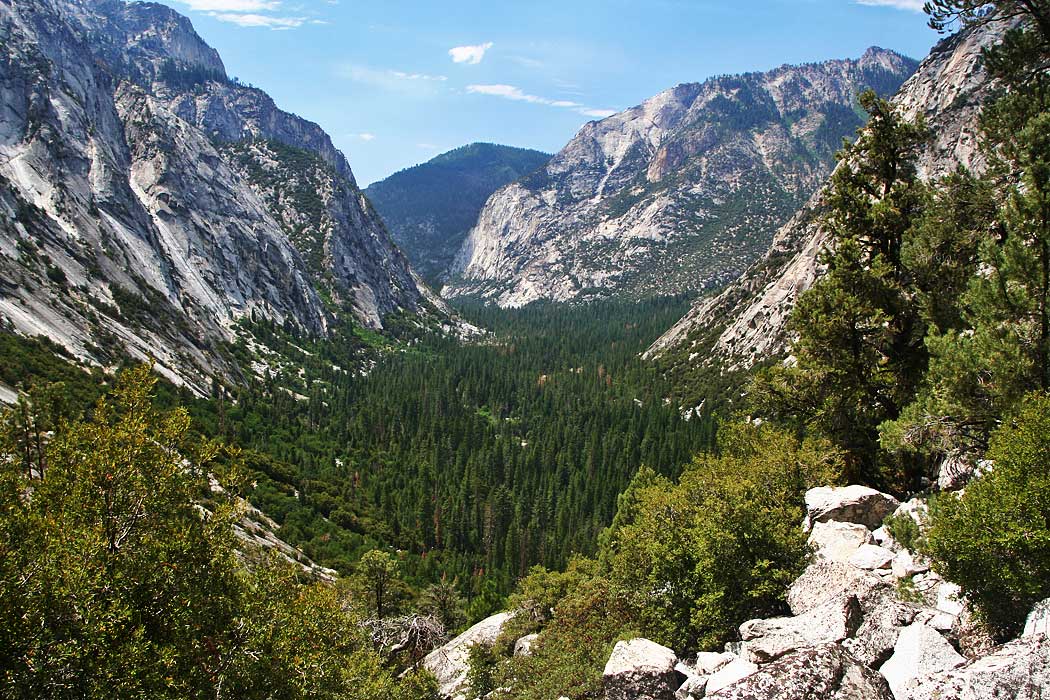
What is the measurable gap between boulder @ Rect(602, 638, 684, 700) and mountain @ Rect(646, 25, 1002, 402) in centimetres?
11513

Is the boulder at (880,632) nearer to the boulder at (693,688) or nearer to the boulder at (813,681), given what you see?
the boulder at (813,681)

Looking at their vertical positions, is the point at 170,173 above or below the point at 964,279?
above

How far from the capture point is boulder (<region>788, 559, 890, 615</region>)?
1401 centimetres

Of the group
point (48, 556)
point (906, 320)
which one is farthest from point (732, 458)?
point (48, 556)

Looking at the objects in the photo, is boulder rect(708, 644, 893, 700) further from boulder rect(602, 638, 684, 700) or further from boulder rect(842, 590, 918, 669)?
boulder rect(602, 638, 684, 700)

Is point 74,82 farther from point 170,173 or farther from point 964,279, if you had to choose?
point 964,279

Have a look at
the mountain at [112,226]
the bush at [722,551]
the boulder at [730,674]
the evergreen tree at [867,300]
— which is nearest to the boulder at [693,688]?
the boulder at [730,674]

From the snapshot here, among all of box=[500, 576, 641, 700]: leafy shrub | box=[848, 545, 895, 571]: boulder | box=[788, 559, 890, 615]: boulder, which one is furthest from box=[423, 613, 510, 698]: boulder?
box=[848, 545, 895, 571]: boulder

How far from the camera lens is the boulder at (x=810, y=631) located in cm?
1274

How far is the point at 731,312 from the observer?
172 meters

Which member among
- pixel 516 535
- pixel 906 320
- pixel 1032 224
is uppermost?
pixel 1032 224

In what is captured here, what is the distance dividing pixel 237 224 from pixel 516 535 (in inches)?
6076

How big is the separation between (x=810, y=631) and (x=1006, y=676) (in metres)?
4.60

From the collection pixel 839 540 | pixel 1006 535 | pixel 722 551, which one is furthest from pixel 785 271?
pixel 1006 535
